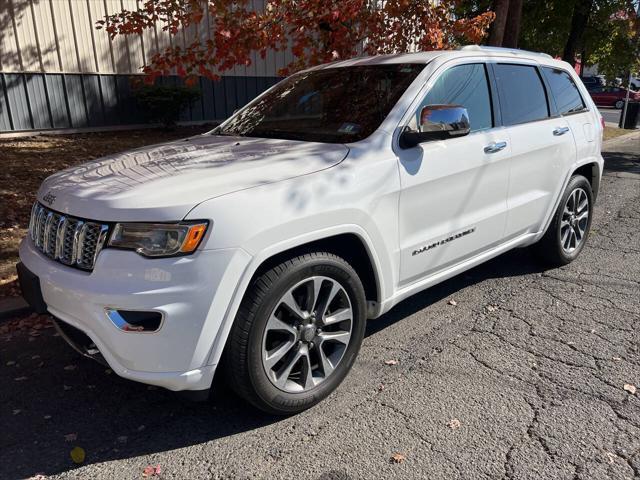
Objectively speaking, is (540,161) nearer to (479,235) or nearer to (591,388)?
(479,235)

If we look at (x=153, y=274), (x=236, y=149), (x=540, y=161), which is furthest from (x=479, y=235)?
(x=153, y=274)

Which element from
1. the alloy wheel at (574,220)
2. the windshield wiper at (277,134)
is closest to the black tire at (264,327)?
the windshield wiper at (277,134)

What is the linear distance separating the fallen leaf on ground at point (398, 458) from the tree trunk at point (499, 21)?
7.76 m

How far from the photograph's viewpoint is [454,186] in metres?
3.50

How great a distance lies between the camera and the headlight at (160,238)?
7.80ft

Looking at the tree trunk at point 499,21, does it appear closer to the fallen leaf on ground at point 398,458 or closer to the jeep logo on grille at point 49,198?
the jeep logo on grille at point 49,198

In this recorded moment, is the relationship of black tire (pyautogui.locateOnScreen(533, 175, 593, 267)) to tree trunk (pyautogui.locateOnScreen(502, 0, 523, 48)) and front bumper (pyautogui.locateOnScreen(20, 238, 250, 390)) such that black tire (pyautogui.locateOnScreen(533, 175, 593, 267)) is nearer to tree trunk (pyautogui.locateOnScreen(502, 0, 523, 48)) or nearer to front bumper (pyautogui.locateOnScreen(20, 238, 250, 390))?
front bumper (pyautogui.locateOnScreen(20, 238, 250, 390))

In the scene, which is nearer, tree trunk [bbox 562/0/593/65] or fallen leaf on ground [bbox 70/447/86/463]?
fallen leaf on ground [bbox 70/447/86/463]

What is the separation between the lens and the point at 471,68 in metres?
3.80

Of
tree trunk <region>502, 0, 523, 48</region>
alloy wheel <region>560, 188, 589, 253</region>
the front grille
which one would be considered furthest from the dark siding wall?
alloy wheel <region>560, 188, 589, 253</region>

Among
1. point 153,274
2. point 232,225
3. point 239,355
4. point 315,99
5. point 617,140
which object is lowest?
point 617,140

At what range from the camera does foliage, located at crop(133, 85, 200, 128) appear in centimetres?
1253

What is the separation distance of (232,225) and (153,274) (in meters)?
0.40

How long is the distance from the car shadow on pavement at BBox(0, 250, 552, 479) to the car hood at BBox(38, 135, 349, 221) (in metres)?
1.10
